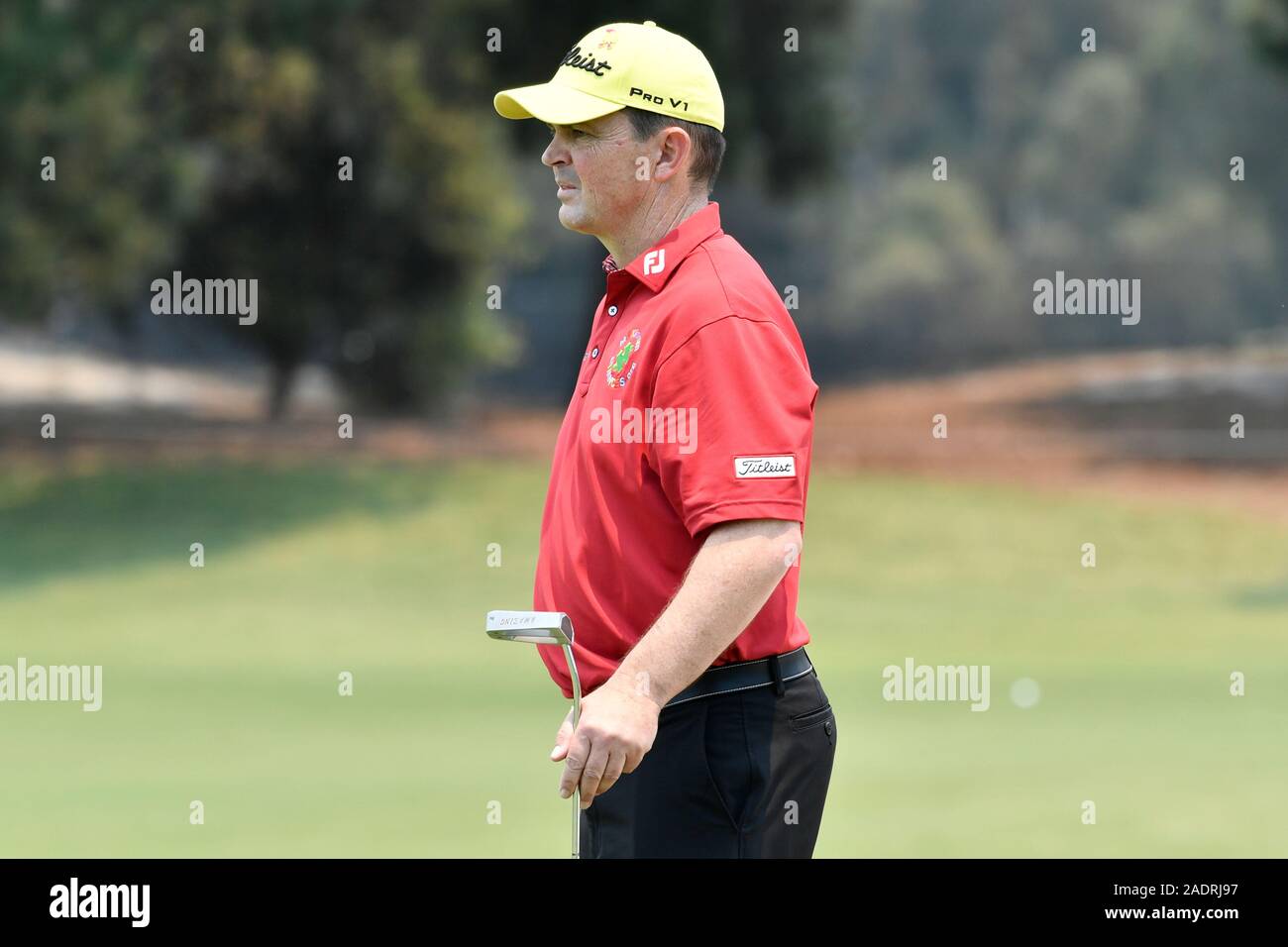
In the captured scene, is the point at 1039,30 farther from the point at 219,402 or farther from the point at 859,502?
the point at 219,402

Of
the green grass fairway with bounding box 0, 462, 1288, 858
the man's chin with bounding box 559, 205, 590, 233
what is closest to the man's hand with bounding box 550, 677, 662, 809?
the man's chin with bounding box 559, 205, 590, 233

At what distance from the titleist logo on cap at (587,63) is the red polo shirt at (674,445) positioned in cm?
30

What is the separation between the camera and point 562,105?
2969 millimetres

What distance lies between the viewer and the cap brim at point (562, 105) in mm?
2943

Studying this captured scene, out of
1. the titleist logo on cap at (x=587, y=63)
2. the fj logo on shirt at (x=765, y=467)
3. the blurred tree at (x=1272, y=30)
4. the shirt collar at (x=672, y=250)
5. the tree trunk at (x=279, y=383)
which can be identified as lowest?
the fj logo on shirt at (x=765, y=467)

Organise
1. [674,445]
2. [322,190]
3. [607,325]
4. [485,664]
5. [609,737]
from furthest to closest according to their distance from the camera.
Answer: [322,190]
[485,664]
[607,325]
[674,445]
[609,737]

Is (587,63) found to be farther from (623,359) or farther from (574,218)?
(623,359)

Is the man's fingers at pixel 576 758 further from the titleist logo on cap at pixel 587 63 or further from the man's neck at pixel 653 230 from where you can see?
the titleist logo on cap at pixel 587 63

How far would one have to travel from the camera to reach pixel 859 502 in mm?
19438

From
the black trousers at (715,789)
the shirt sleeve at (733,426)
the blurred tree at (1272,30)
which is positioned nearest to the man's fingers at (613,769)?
the black trousers at (715,789)

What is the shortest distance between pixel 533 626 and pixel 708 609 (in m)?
0.28

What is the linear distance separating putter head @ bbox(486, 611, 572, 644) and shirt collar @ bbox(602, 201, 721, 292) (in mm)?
615

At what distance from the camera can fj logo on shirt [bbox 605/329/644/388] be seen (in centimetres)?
290

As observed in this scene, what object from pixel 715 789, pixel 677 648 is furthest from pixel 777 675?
pixel 677 648
